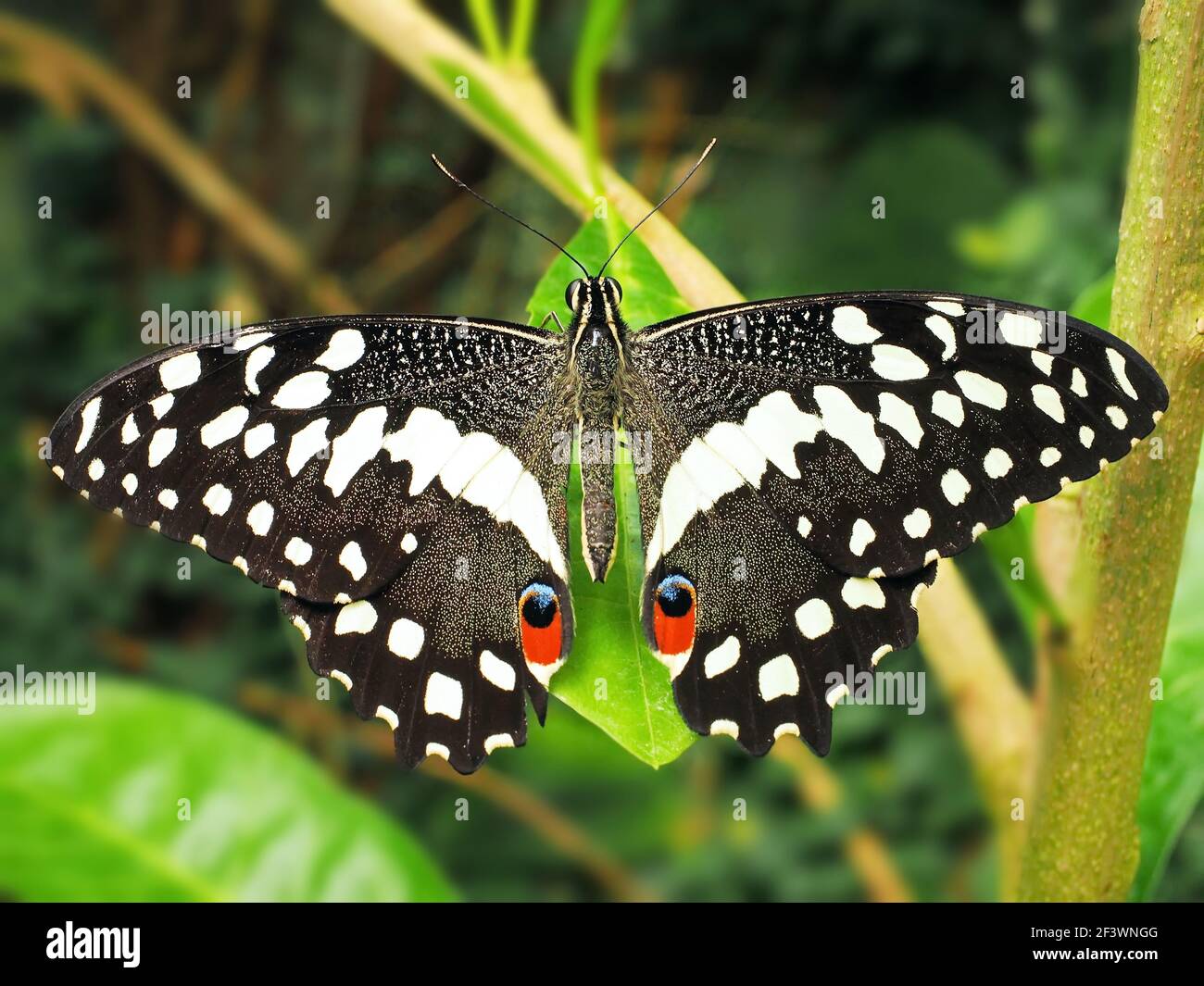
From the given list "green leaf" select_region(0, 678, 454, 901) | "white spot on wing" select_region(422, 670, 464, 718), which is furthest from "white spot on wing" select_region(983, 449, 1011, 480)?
"green leaf" select_region(0, 678, 454, 901)

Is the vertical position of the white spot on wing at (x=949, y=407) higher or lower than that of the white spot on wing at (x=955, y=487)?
higher

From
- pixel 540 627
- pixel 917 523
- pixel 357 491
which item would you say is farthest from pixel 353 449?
pixel 917 523

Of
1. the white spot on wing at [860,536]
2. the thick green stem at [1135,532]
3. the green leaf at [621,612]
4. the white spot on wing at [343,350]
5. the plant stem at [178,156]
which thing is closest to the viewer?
the thick green stem at [1135,532]

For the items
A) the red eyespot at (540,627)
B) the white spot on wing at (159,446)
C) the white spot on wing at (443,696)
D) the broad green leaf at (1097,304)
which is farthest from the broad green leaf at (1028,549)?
the white spot on wing at (159,446)

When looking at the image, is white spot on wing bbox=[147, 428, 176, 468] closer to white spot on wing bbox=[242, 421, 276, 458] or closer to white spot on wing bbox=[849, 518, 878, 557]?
white spot on wing bbox=[242, 421, 276, 458]

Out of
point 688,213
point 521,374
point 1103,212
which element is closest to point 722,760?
point 688,213

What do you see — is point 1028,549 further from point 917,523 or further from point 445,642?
point 445,642

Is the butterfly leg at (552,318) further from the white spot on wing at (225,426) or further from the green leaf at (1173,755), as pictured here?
the green leaf at (1173,755)
